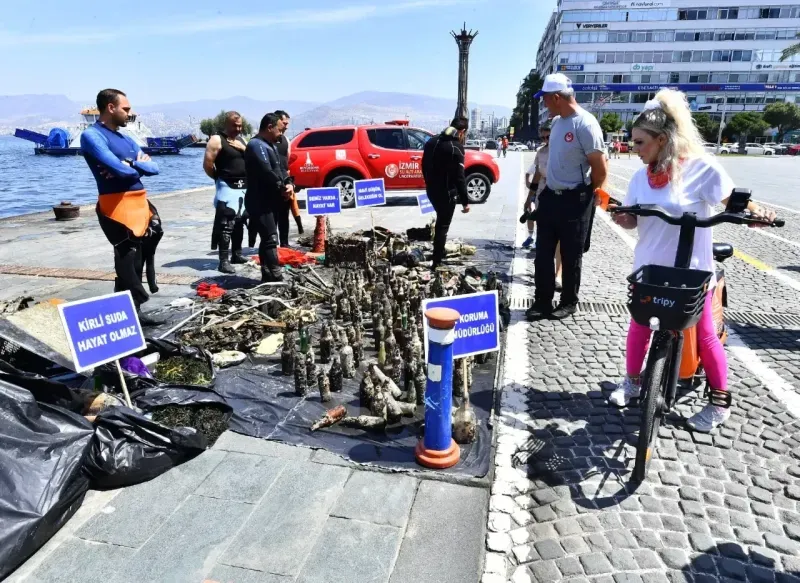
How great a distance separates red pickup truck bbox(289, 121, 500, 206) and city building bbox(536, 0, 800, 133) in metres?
76.7

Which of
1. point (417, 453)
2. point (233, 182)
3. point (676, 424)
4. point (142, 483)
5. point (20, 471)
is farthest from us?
point (233, 182)

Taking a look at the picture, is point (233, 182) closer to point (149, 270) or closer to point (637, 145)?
point (149, 270)

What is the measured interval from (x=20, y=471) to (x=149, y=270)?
145 inches

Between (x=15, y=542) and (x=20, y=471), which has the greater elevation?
(x=20, y=471)

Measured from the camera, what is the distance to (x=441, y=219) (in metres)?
7.10

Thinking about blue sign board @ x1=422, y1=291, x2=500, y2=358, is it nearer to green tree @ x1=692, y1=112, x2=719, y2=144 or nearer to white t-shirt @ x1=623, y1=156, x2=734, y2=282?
white t-shirt @ x1=623, y1=156, x2=734, y2=282

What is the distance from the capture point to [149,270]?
582cm

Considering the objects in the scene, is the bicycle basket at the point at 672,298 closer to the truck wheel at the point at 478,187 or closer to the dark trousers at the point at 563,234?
the dark trousers at the point at 563,234

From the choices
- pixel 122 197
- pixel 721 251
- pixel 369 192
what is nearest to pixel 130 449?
pixel 122 197

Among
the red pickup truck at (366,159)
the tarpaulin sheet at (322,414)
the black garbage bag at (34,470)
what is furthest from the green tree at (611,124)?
the black garbage bag at (34,470)

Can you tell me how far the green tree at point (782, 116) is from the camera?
2749 inches

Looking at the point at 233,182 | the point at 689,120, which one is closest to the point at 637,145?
the point at 689,120

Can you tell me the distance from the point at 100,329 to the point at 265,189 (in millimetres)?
3413

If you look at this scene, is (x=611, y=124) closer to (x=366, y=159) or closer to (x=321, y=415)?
(x=366, y=159)
